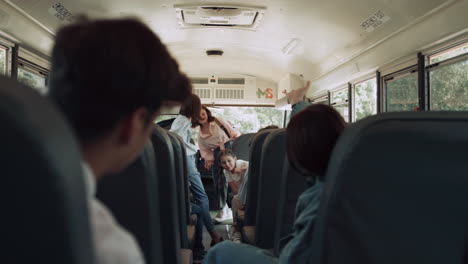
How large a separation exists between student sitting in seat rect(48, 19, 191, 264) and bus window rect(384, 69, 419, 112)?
361 centimetres

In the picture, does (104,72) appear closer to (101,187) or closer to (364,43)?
(101,187)

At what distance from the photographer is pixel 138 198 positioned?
3.17 ft

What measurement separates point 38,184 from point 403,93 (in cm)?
410

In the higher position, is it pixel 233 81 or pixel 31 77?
pixel 233 81

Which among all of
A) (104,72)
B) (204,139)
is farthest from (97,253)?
(204,139)

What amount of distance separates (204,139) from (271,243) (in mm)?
2541

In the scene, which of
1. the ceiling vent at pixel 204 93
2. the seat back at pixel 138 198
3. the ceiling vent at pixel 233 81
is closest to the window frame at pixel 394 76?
the seat back at pixel 138 198

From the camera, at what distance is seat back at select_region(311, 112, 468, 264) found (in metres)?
0.81

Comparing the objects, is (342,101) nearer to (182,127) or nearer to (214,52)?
(214,52)

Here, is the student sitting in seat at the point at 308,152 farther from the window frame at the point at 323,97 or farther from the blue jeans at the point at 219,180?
the window frame at the point at 323,97

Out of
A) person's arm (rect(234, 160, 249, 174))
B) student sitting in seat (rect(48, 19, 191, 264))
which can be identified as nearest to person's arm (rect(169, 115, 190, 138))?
person's arm (rect(234, 160, 249, 174))

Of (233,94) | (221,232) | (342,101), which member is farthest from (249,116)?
(221,232)

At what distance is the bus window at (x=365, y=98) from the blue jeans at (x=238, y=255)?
3.56 m

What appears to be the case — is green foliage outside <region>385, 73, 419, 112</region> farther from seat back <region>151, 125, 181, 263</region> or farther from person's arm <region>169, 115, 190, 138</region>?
seat back <region>151, 125, 181, 263</region>
